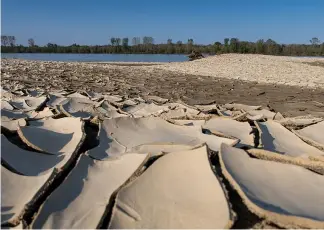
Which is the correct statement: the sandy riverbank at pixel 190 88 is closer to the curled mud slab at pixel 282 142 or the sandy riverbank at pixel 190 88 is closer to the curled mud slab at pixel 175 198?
the curled mud slab at pixel 282 142

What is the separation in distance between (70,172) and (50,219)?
0.92 ft

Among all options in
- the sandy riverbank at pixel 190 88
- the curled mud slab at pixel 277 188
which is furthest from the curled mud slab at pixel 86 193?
the sandy riverbank at pixel 190 88

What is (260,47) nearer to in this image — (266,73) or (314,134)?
(266,73)

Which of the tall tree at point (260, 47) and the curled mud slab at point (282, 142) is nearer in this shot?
the curled mud slab at point (282, 142)

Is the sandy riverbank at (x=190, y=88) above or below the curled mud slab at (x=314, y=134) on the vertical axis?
below

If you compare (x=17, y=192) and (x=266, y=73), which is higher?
(x=17, y=192)

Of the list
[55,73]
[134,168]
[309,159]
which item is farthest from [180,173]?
[55,73]

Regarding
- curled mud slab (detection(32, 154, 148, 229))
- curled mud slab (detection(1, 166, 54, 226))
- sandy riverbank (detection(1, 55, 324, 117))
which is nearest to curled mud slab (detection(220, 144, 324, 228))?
curled mud slab (detection(32, 154, 148, 229))

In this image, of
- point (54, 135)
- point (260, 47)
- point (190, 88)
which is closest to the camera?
point (54, 135)

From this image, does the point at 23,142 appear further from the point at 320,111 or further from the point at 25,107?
the point at 320,111

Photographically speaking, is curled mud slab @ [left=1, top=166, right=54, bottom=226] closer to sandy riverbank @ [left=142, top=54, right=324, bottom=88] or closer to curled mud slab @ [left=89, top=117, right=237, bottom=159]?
curled mud slab @ [left=89, top=117, right=237, bottom=159]

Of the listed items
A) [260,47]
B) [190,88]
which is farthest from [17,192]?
[260,47]

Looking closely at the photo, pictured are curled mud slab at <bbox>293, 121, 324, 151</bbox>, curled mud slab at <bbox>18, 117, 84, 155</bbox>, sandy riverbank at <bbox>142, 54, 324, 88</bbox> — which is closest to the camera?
curled mud slab at <bbox>18, 117, 84, 155</bbox>

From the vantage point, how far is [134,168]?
137 cm
